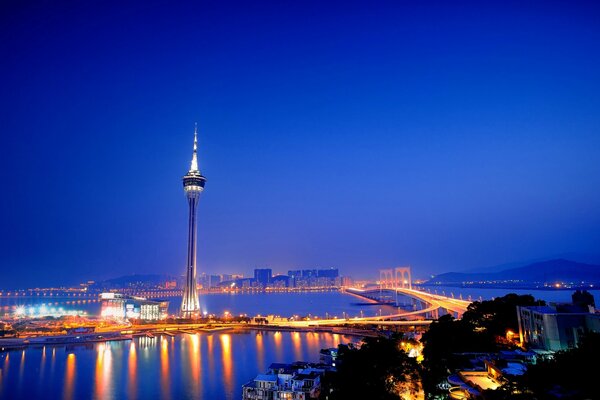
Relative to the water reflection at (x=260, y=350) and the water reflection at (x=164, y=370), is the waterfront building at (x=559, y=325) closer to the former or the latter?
the water reflection at (x=260, y=350)

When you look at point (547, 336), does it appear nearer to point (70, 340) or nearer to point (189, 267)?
point (70, 340)

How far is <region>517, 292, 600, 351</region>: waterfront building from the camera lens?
29.1 feet

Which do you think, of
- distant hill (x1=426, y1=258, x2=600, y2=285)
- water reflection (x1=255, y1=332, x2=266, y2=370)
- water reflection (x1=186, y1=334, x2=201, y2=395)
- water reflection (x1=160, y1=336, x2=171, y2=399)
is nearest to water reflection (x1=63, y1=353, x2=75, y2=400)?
water reflection (x1=160, y1=336, x2=171, y2=399)

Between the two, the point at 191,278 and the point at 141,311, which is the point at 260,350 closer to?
the point at 191,278

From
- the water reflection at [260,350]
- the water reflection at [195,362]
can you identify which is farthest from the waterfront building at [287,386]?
the water reflection at [260,350]

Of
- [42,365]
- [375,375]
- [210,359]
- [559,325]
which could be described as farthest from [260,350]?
[559,325]

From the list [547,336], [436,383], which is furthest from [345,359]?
[547,336]

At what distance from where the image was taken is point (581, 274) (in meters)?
72.2

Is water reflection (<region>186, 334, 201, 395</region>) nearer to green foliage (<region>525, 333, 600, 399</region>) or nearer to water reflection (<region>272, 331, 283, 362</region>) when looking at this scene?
water reflection (<region>272, 331, 283, 362</region>)

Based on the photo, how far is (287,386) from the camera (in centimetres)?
952

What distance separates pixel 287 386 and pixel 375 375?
2.85 meters

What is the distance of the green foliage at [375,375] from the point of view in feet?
23.8

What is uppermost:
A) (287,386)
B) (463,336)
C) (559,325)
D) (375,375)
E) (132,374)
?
(559,325)

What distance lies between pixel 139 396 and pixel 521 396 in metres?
10.7
